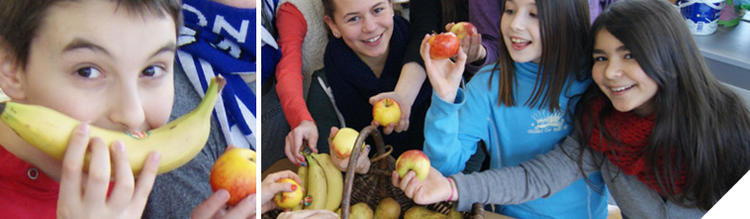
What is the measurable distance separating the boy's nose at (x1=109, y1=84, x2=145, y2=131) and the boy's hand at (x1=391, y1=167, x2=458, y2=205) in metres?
0.53

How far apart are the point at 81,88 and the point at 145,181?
11cm

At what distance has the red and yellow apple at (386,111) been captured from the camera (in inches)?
39.6

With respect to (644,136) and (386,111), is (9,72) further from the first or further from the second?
(644,136)

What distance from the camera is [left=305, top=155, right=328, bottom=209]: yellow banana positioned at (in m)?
1.07

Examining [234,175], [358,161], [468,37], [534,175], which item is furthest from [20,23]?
[534,175]

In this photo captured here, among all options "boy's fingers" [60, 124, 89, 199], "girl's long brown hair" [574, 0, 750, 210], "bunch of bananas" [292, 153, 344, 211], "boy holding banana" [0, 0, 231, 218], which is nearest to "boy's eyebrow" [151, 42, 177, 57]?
A: "boy holding banana" [0, 0, 231, 218]

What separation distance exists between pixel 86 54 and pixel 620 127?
855 mm

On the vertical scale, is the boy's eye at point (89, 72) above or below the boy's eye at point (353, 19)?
above

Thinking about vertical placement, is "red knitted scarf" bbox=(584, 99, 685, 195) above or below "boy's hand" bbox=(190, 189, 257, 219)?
below

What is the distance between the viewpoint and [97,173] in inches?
20.2

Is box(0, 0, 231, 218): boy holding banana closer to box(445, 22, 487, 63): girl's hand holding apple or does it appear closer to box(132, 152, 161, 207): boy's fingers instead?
box(132, 152, 161, 207): boy's fingers

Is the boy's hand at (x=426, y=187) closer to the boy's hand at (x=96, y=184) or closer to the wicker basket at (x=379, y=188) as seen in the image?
the wicker basket at (x=379, y=188)

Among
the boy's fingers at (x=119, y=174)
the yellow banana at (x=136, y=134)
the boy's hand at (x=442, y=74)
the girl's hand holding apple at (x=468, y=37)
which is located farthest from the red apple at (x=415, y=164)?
the boy's fingers at (x=119, y=174)

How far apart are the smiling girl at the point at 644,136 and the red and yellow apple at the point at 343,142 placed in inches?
4.3
